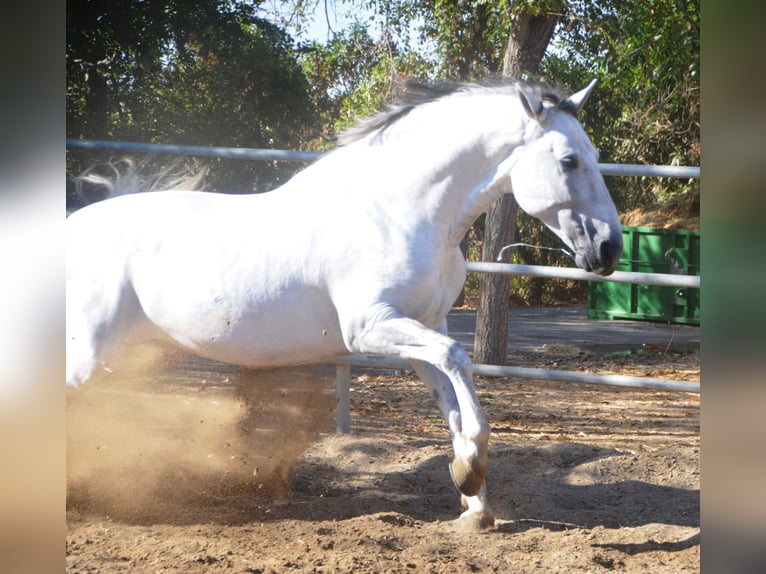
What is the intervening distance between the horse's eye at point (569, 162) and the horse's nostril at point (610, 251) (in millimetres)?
297

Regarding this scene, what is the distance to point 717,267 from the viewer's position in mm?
1853

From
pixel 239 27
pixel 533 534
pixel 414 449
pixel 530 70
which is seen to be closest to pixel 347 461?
pixel 414 449

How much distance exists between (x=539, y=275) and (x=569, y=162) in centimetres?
115

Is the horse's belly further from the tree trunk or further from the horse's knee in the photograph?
the tree trunk

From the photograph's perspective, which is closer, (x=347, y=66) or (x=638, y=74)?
(x=347, y=66)

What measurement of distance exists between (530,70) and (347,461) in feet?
11.1

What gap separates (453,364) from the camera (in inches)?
123

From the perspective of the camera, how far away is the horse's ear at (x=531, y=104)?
3.16 meters

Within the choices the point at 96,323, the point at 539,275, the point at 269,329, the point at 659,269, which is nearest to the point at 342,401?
the point at 539,275

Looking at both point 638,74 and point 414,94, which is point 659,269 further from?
point 414,94

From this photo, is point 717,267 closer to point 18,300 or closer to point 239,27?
point 18,300

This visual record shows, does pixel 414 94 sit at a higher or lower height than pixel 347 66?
lower

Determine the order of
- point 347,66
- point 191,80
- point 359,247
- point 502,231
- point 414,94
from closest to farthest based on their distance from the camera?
1. point 359,247
2. point 414,94
3. point 502,231
4. point 347,66
5. point 191,80

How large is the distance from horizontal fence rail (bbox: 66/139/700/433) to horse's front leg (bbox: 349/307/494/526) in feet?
2.96
